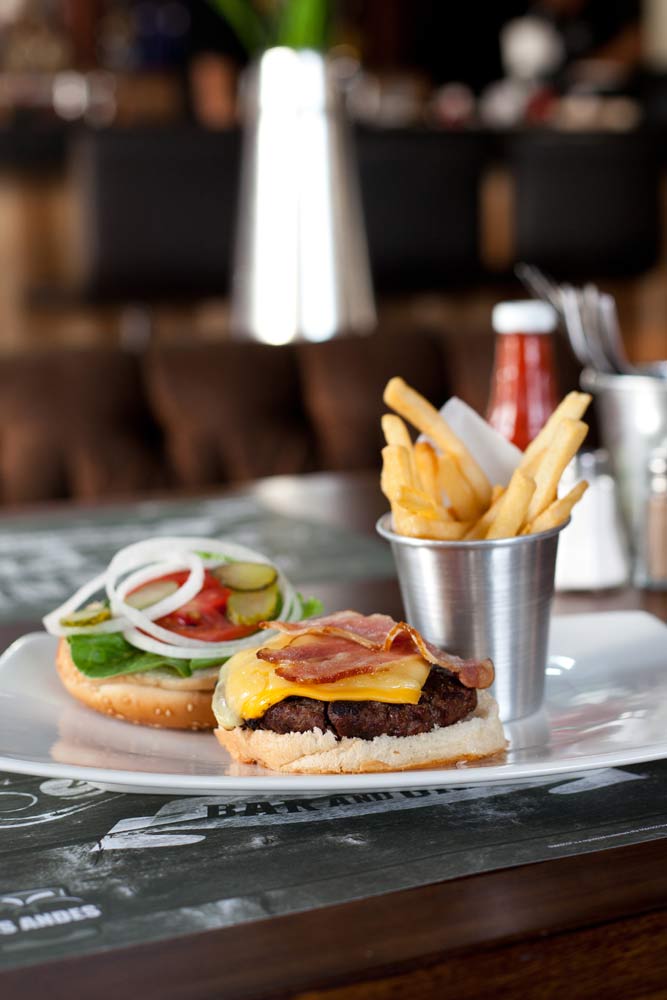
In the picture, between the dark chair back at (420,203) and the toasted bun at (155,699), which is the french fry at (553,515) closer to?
the toasted bun at (155,699)

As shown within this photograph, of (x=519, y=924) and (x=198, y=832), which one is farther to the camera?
(x=198, y=832)

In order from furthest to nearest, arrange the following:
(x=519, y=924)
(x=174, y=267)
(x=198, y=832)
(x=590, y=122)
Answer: (x=590, y=122) < (x=174, y=267) < (x=198, y=832) < (x=519, y=924)

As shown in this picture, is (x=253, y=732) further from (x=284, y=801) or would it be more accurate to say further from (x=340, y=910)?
(x=340, y=910)

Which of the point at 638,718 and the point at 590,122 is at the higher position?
the point at 590,122

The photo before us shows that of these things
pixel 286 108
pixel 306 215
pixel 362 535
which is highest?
pixel 286 108

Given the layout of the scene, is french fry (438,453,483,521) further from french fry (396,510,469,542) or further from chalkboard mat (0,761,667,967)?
chalkboard mat (0,761,667,967)

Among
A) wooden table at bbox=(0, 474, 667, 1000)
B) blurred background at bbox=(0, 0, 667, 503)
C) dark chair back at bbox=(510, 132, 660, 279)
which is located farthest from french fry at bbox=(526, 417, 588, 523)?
dark chair back at bbox=(510, 132, 660, 279)

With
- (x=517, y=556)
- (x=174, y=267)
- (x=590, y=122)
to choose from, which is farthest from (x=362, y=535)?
(x=590, y=122)

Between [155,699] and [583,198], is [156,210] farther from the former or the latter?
[155,699]
